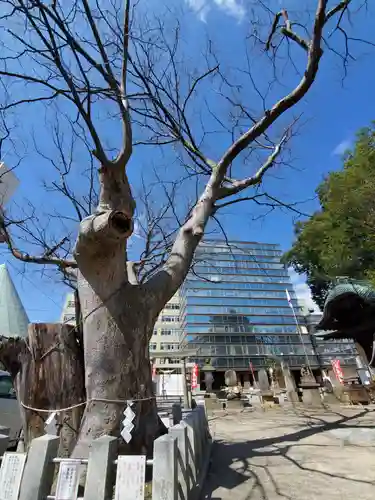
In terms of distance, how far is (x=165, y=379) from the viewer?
18.5m

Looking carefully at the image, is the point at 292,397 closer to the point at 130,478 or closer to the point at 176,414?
the point at 176,414

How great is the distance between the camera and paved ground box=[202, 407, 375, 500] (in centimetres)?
284

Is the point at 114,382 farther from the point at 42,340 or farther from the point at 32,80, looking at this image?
the point at 32,80

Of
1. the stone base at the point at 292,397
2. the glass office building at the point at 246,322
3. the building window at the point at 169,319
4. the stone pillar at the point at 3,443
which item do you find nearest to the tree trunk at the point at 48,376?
the stone pillar at the point at 3,443

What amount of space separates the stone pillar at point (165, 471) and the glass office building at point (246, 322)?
37.1 m

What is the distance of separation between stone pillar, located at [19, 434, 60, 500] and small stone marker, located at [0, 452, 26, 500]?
0.17 ft

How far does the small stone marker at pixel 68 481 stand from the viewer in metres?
2.09

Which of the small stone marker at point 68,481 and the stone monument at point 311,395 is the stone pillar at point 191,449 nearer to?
the small stone marker at point 68,481

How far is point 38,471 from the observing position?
2.13 m

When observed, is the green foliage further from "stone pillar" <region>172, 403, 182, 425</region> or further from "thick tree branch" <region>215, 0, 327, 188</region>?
"stone pillar" <region>172, 403, 182, 425</region>

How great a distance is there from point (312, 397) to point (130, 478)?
Answer: 37.9 ft

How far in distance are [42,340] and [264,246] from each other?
48.8 meters

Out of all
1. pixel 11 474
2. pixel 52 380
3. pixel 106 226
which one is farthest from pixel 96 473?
pixel 106 226

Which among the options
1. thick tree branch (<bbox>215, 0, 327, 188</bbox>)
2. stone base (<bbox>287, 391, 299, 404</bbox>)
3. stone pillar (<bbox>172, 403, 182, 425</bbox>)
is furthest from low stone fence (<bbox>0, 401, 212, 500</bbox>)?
stone base (<bbox>287, 391, 299, 404</bbox>)
